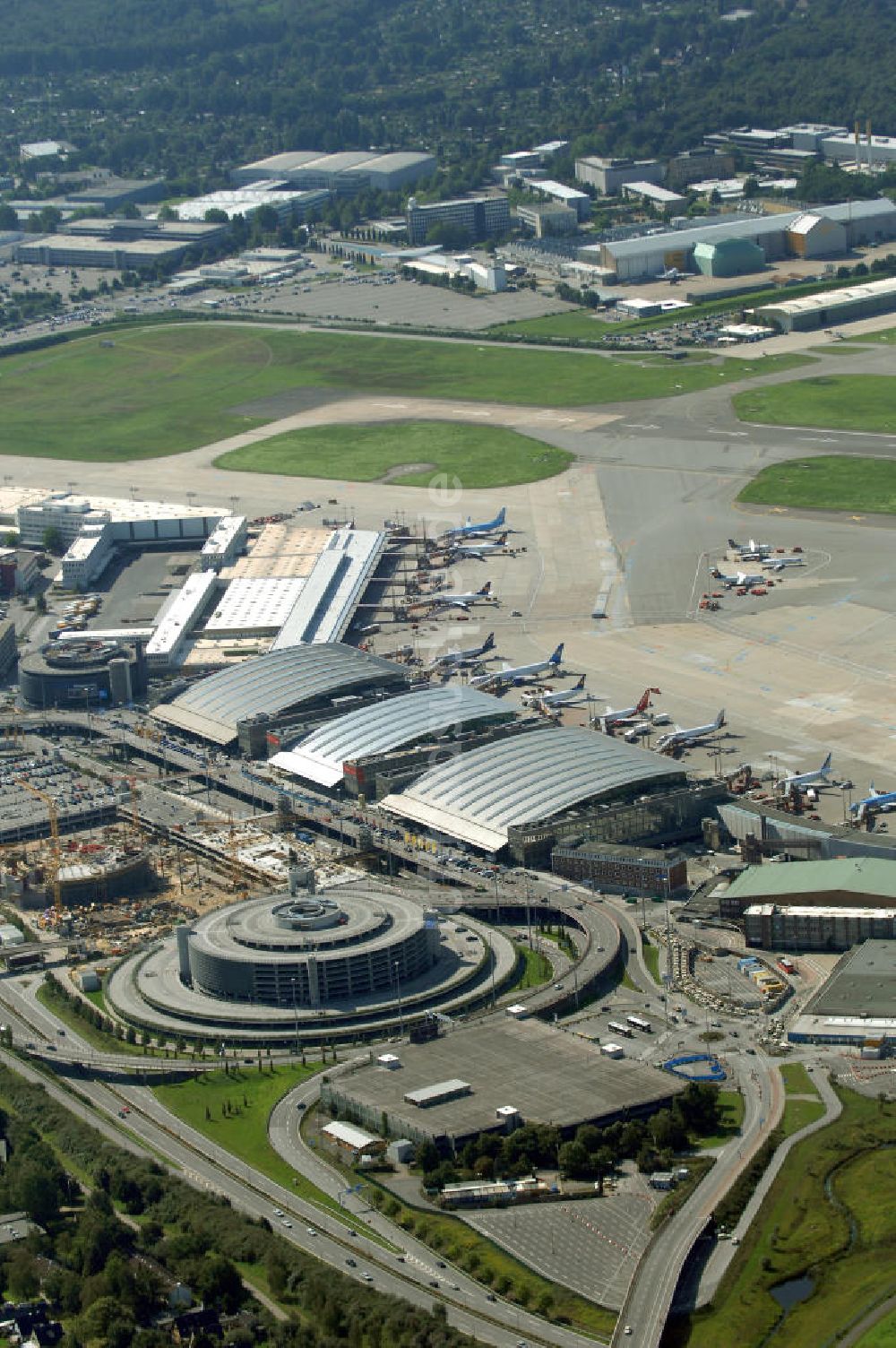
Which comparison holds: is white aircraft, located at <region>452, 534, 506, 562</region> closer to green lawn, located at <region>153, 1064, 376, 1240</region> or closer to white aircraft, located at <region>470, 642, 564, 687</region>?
white aircraft, located at <region>470, 642, 564, 687</region>

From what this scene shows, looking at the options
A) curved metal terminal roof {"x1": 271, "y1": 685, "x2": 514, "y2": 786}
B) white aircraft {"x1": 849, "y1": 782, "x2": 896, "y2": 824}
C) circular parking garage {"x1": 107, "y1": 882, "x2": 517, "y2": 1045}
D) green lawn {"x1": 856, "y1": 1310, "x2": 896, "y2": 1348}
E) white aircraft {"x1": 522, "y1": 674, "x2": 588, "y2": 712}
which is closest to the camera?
green lawn {"x1": 856, "y1": 1310, "x2": 896, "y2": 1348}

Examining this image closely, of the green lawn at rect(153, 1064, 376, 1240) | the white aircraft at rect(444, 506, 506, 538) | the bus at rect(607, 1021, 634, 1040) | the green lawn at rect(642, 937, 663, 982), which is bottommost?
the green lawn at rect(642, 937, 663, 982)

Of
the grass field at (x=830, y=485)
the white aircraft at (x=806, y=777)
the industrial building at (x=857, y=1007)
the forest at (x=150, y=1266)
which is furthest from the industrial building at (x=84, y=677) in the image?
the industrial building at (x=857, y=1007)

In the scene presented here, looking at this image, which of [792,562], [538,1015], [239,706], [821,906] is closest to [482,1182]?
[538,1015]

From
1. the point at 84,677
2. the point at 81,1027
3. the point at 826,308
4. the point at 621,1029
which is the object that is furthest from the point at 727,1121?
the point at 826,308

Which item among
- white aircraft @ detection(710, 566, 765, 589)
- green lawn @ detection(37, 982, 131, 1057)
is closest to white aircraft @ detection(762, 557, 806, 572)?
white aircraft @ detection(710, 566, 765, 589)

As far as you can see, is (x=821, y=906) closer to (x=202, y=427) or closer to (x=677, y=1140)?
(x=677, y=1140)

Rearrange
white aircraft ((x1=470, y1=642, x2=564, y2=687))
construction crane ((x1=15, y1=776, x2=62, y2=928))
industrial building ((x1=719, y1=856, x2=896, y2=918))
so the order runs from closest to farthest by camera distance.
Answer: industrial building ((x1=719, y1=856, x2=896, y2=918)) → construction crane ((x1=15, y1=776, x2=62, y2=928)) → white aircraft ((x1=470, y1=642, x2=564, y2=687))

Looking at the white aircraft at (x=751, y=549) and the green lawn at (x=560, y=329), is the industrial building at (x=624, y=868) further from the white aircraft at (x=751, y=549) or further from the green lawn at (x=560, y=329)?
the green lawn at (x=560, y=329)
